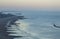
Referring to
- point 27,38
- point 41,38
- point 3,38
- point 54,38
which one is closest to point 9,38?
point 3,38

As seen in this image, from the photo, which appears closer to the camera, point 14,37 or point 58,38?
point 14,37

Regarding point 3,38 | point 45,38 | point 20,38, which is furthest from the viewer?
point 45,38

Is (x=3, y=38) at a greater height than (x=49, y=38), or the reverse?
(x=49, y=38)

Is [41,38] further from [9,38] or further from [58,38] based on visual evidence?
[9,38]

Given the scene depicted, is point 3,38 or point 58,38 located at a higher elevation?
point 58,38

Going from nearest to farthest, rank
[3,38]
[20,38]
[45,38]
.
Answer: [3,38]
[20,38]
[45,38]

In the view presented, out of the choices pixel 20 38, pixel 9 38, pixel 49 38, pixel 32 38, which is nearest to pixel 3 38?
pixel 9 38

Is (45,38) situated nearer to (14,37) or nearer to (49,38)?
(49,38)

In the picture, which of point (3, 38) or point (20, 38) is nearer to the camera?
point (3, 38)

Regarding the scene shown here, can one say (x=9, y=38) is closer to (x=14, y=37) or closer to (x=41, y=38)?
(x=14, y=37)
